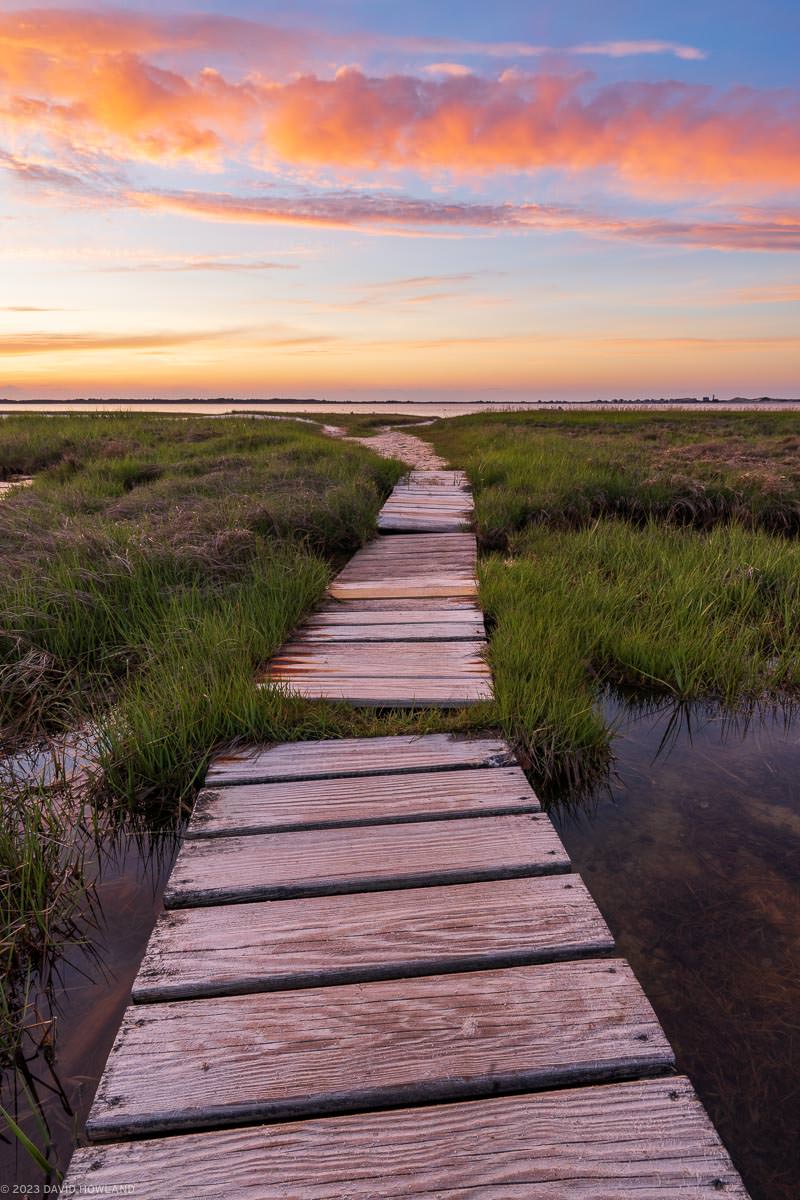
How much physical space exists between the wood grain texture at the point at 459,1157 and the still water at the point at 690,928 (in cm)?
34

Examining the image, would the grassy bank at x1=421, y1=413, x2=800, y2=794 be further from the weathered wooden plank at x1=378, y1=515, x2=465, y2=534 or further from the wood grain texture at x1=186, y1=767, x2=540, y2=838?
the wood grain texture at x1=186, y1=767, x2=540, y2=838

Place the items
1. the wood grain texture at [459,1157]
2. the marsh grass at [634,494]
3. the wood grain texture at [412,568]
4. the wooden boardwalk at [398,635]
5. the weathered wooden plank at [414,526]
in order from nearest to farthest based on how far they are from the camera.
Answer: the wood grain texture at [459,1157] < the wooden boardwalk at [398,635] < the wood grain texture at [412,568] < the weathered wooden plank at [414,526] < the marsh grass at [634,494]

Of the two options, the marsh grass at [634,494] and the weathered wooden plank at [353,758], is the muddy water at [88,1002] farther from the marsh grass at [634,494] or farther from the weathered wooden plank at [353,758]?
the marsh grass at [634,494]

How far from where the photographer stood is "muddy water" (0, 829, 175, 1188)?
1.64 meters

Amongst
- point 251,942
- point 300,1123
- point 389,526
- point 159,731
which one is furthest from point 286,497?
point 300,1123

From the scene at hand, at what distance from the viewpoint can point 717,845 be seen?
2.75 m

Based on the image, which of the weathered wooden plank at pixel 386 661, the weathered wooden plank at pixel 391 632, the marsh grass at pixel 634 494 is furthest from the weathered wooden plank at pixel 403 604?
the marsh grass at pixel 634 494

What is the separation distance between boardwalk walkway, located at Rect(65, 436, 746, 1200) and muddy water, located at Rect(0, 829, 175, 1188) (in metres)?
0.25

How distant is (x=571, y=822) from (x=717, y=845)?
60 centimetres

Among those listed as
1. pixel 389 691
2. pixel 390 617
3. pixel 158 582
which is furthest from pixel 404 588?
pixel 389 691

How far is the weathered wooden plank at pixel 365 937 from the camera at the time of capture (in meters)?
1.84

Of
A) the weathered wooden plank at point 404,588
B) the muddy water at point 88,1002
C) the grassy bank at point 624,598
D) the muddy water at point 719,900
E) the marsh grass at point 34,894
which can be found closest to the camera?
the muddy water at point 88,1002

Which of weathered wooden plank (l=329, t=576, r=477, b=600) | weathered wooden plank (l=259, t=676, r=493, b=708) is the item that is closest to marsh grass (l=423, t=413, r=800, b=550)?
weathered wooden plank (l=329, t=576, r=477, b=600)

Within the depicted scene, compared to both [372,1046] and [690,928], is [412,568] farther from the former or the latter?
[372,1046]
